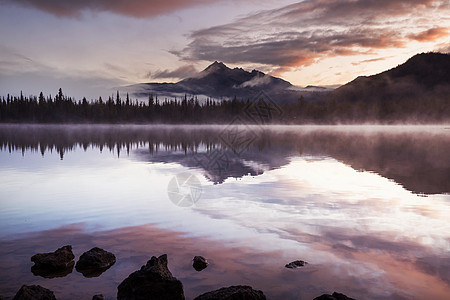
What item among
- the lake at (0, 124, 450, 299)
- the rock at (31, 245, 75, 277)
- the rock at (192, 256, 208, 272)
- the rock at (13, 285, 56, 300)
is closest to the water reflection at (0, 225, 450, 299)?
the lake at (0, 124, 450, 299)

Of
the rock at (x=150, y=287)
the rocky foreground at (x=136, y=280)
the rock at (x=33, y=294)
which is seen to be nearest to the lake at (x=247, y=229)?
the rocky foreground at (x=136, y=280)

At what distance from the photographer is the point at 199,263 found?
10.0 metres

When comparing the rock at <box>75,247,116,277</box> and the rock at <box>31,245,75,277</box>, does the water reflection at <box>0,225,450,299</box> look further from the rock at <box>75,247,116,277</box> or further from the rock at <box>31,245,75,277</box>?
the rock at <box>31,245,75,277</box>

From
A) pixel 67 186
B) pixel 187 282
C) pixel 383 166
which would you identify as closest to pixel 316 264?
pixel 187 282

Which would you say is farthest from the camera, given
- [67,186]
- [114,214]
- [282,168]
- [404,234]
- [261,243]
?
[282,168]

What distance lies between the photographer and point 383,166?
31781 millimetres

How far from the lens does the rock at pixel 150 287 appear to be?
8062 millimetres

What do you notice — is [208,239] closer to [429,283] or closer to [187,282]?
[187,282]

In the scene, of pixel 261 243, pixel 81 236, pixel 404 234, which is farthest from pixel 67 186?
pixel 404 234

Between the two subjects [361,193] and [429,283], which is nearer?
[429,283]

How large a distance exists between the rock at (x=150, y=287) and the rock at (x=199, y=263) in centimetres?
161

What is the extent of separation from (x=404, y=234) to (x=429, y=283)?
388cm

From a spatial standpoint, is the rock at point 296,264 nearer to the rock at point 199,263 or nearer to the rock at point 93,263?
the rock at point 199,263

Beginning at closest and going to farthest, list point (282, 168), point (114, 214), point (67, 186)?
point (114, 214), point (67, 186), point (282, 168)
